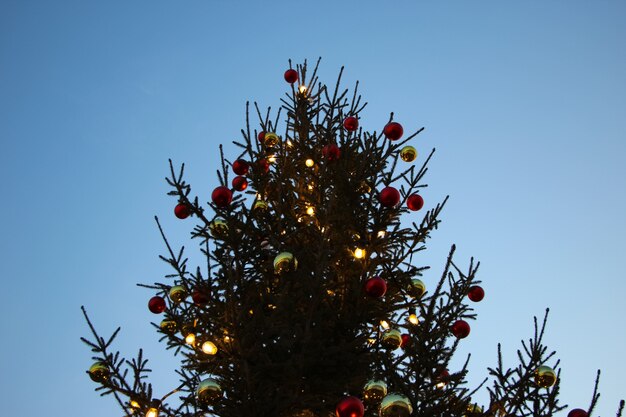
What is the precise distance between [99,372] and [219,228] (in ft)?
6.07

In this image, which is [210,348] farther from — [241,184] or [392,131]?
[392,131]

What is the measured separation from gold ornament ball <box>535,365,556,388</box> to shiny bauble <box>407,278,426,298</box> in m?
1.70

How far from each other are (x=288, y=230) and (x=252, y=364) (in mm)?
1779

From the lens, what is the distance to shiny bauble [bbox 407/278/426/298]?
5691 millimetres

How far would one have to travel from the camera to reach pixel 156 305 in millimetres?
5285

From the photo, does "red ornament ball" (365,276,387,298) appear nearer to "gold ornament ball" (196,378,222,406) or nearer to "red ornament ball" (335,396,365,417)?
"red ornament ball" (335,396,365,417)

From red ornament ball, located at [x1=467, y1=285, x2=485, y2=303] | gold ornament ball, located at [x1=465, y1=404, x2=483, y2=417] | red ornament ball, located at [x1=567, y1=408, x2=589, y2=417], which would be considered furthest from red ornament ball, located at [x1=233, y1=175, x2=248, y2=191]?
red ornament ball, located at [x1=567, y1=408, x2=589, y2=417]

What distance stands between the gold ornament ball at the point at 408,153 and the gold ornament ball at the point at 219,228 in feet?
9.03

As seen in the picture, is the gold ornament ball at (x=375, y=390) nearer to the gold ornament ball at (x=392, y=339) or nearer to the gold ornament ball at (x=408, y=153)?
the gold ornament ball at (x=392, y=339)

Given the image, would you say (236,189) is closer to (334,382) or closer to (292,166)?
(292,166)

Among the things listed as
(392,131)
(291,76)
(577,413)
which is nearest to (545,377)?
(577,413)

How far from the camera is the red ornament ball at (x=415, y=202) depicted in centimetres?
615

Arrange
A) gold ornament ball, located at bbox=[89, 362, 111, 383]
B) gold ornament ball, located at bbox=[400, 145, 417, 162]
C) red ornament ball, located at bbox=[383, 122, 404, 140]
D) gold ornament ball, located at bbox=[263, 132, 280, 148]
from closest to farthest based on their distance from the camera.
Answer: gold ornament ball, located at bbox=[89, 362, 111, 383] → red ornament ball, located at bbox=[383, 122, 404, 140] → gold ornament ball, located at bbox=[400, 145, 417, 162] → gold ornament ball, located at bbox=[263, 132, 280, 148]

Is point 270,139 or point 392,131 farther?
point 270,139
